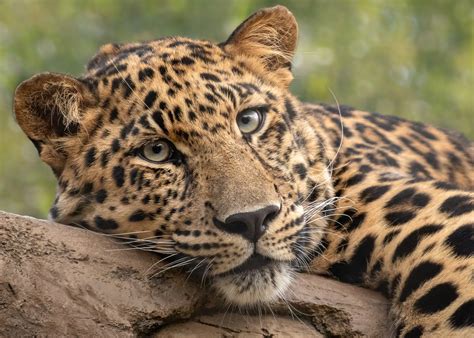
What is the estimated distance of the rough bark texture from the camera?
5527mm

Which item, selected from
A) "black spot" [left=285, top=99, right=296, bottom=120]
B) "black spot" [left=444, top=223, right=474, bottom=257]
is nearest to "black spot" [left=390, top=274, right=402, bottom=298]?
"black spot" [left=444, top=223, right=474, bottom=257]

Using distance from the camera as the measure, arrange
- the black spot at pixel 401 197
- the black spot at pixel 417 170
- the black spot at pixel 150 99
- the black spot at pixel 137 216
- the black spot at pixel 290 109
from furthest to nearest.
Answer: the black spot at pixel 417 170 → the black spot at pixel 290 109 → the black spot at pixel 401 197 → the black spot at pixel 150 99 → the black spot at pixel 137 216

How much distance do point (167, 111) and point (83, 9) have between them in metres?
14.4

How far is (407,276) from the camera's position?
623cm

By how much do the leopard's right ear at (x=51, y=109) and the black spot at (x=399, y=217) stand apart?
84.1 inches

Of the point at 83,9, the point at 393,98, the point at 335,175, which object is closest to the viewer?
the point at 335,175

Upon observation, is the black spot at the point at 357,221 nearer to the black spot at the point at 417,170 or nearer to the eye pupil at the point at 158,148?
the black spot at the point at 417,170

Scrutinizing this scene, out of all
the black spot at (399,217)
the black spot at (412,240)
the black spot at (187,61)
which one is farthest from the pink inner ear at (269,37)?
the black spot at (412,240)

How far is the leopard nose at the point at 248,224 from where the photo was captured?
5617 mm

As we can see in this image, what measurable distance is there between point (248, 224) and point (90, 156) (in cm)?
138

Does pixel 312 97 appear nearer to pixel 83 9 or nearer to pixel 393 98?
pixel 393 98

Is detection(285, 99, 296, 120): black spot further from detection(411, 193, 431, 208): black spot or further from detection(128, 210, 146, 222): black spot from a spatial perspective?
detection(128, 210, 146, 222): black spot

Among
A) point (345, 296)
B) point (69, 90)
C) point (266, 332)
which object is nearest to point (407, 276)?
point (345, 296)

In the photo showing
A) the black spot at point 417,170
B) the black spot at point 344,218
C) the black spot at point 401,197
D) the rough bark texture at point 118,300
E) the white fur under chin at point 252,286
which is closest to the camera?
the rough bark texture at point 118,300
